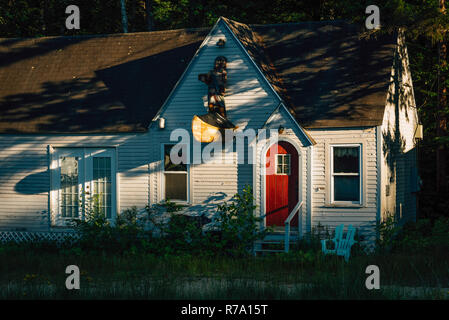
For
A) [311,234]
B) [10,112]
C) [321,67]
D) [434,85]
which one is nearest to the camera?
[311,234]

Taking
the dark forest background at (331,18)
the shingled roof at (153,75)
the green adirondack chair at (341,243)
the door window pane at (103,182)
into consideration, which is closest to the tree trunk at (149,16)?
the dark forest background at (331,18)

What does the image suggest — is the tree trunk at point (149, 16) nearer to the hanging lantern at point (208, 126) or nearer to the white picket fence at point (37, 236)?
the white picket fence at point (37, 236)

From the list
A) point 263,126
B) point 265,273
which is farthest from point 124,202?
point 265,273

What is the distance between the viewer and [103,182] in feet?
65.6

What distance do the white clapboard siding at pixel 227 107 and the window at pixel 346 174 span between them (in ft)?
7.69

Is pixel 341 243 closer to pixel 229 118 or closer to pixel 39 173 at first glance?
pixel 229 118

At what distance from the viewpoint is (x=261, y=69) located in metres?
18.6

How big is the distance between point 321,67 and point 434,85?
853 cm

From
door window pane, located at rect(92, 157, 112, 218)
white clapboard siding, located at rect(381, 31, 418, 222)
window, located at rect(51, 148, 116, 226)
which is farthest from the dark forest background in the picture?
window, located at rect(51, 148, 116, 226)

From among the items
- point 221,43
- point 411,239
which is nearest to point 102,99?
point 221,43

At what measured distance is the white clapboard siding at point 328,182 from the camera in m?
17.9

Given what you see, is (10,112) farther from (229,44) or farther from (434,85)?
(434,85)

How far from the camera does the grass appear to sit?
11219mm

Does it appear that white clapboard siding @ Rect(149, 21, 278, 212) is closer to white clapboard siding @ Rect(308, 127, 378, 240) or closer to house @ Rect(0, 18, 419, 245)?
house @ Rect(0, 18, 419, 245)
